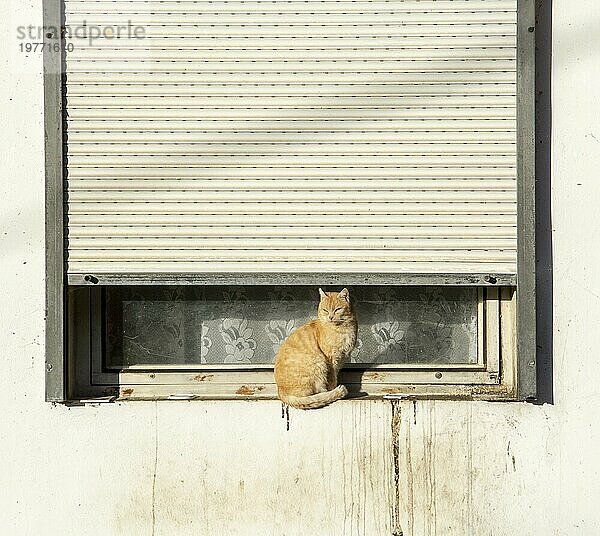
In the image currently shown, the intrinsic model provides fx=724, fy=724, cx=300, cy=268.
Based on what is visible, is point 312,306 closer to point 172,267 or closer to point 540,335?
point 172,267

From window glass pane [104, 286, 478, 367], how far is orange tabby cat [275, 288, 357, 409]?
0.18 metres

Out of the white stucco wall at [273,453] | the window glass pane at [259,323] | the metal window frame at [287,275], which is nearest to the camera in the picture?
the metal window frame at [287,275]

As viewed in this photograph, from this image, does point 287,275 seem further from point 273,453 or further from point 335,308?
point 273,453

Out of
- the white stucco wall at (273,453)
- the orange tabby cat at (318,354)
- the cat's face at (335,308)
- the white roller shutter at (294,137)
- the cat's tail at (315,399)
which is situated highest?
the white roller shutter at (294,137)

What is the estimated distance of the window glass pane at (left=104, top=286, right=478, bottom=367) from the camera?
114 inches

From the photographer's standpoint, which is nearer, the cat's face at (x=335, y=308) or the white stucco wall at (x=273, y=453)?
the cat's face at (x=335, y=308)

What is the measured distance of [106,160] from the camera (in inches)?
106

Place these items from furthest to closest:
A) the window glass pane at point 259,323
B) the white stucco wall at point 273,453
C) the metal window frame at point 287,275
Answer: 1. the window glass pane at point 259,323
2. the white stucco wall at point 273,453
3. the metal window frame at point 287,275

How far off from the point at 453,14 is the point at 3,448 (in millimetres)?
2373

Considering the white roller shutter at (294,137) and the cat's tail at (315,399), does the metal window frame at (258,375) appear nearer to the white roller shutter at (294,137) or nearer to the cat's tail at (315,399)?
the cat's tail at (315,399)

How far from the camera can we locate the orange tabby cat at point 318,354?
8.81 ft

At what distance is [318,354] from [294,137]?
813 millimetres

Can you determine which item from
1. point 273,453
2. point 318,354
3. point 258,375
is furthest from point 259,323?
point 273,453

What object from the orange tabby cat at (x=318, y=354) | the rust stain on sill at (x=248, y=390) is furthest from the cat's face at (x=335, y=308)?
the rust stain on sill at (x=248, y=390)
